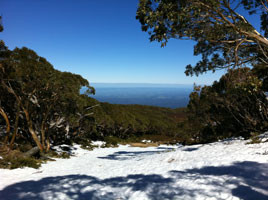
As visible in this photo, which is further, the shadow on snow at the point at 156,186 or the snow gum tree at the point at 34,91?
the snow gum tree at the point at 34,91

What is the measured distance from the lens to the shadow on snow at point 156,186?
186 inches

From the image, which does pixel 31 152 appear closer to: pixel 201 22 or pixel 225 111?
pixel 201 22

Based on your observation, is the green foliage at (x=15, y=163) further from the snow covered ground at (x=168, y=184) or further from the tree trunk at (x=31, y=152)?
the tree trunk at (x=31, y=152)

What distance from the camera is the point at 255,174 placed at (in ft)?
17.6

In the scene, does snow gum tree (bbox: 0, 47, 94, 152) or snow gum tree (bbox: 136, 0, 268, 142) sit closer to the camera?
snow gum tree (bbox: 136, 0, 268, 142)

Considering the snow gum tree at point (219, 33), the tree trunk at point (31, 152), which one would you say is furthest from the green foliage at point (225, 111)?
the tree trunk at point (31, 152)

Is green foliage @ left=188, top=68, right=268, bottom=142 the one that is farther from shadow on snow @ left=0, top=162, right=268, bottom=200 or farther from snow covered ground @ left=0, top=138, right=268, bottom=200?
shadow on snow @ left=0, top=162, right=268, bottom=200

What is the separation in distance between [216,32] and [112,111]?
26.4 meters

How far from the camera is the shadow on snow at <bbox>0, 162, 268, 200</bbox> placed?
15.5ft

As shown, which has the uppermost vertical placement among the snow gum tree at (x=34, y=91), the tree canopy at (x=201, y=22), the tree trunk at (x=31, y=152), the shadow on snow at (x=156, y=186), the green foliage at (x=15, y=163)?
the tree canopy at (x=201, y=22)

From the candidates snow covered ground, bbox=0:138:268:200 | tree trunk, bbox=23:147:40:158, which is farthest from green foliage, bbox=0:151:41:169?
tree trunk, bbox=23:147:40:158

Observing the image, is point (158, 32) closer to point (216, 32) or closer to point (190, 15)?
point (190, 15)

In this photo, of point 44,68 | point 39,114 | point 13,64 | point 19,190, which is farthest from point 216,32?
point 39,114

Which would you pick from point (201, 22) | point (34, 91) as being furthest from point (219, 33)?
point (34, 91)
